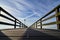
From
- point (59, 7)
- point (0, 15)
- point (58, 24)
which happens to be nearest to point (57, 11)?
point (59, 7)

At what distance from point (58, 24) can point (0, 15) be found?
104 inches

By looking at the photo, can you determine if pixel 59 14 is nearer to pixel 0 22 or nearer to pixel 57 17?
pixel 57 17

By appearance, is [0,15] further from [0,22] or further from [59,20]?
[59,20]

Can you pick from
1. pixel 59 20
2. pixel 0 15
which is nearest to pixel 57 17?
pixel 59 20

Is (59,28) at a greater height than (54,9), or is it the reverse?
(54,9)

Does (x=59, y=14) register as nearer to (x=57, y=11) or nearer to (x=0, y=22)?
(x=57, y=11)

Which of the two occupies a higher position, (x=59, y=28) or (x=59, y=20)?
(x=59, y=20)

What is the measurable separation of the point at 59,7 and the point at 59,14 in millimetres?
345

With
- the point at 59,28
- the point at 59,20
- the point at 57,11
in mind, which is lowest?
the point at 59,28

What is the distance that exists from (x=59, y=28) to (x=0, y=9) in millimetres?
2834

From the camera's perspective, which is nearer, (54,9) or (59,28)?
(59,28)

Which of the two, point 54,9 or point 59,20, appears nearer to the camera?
point 59,20

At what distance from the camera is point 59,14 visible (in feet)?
16.6

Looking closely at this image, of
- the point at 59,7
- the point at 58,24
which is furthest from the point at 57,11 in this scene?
the point at 58,24
